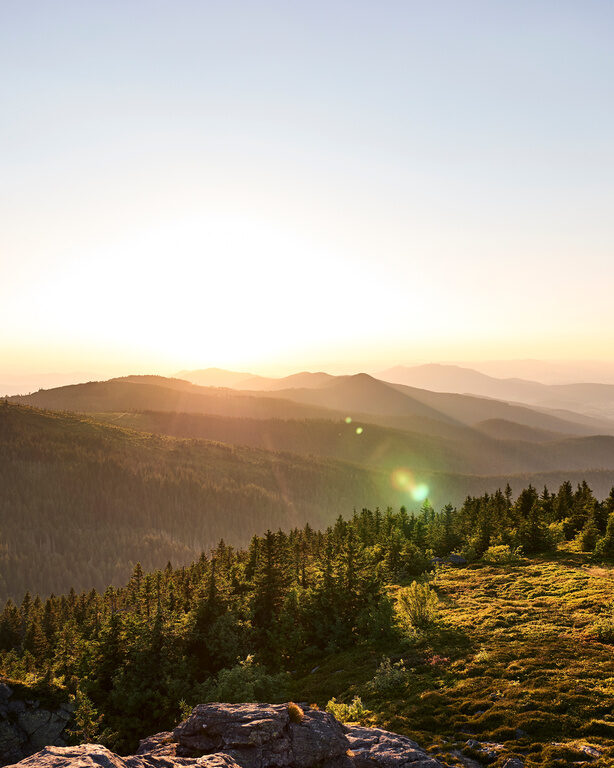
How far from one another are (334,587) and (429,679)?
58.7ft

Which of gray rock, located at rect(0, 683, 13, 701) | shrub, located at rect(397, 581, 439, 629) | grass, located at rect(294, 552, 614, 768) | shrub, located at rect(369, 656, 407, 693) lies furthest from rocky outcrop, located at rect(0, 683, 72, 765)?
shrub, located at rect(397, 581, 439, 629)

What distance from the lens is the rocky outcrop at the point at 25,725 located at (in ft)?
111

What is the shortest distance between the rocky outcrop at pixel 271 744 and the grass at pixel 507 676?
13.1 feet

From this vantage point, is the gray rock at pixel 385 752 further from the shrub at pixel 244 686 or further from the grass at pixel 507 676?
the shrub at pixel 244 686

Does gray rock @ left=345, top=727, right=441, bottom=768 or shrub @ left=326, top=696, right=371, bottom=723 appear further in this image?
shrub @ left=326, top=696, right=371, bottom=723

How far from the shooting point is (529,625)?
119 feet

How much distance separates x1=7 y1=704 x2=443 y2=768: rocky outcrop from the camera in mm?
17328

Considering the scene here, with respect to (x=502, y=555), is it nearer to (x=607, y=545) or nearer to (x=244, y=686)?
(x=607, y=545)

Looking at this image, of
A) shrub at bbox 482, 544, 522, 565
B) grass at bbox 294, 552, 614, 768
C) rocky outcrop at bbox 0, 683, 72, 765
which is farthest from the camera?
shrub at bbox 482, 544, 522, 565

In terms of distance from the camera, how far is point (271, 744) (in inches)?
711

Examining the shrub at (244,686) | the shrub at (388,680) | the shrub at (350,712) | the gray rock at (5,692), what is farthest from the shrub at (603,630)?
the gray rock at (5,692)

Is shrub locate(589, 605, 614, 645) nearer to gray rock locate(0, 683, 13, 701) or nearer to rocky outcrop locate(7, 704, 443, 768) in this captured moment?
rocky outcrop locate(7, 704, 443, 768)

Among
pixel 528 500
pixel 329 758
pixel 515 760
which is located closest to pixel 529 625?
pixel 515 760

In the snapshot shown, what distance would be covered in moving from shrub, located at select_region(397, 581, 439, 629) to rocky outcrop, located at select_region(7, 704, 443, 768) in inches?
900
